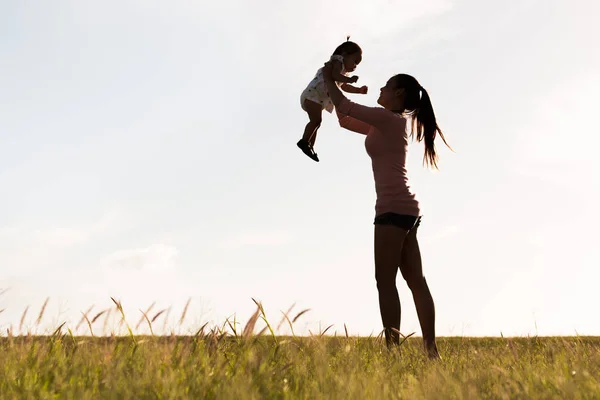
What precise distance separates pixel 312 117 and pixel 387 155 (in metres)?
1.43

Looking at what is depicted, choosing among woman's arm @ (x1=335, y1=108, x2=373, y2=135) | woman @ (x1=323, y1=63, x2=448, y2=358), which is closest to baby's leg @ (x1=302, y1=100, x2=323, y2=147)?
woman's arm @ (x1=335, y1=108, x2=373, y2=135)

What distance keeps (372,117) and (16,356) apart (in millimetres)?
2968

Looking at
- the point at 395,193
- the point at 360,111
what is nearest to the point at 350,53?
the point at 360,111

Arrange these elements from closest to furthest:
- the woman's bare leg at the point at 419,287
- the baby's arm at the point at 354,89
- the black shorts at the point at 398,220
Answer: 1. the black shorts at the point at 398,220
2. the woman's bare leg at the point at 419,287
3. the baby's arm at the point at 354,89

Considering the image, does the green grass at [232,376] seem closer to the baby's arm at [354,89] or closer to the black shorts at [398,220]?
the black shorts at [398,220]

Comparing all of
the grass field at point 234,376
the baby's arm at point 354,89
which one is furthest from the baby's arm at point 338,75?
the grass field at point 234,376

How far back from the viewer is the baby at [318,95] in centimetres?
625

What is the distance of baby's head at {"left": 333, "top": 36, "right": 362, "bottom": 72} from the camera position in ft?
20.7

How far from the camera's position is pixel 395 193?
199 inches

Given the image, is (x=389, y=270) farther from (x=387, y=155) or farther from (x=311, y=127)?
(x=311, y=127)

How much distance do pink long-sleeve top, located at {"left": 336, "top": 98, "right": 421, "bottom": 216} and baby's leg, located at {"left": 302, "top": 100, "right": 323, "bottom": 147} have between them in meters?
1.17

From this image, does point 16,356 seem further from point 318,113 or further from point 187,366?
point 318,113

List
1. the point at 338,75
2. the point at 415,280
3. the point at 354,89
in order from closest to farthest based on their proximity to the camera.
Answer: the point at 415,280 → the point at 338,75 → the point at 354,89

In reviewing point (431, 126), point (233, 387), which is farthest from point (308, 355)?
Result: point (431, 126)
